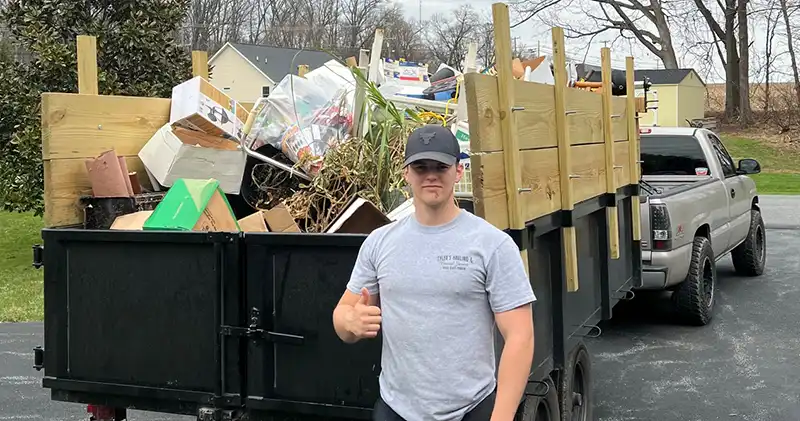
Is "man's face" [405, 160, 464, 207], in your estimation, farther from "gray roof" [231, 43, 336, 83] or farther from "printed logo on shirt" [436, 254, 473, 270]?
"gray roof" [231, 43, 336, 83]

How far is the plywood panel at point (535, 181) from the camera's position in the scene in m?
2.98

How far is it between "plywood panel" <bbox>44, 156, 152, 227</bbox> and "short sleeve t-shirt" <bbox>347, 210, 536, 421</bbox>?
77.0 inches

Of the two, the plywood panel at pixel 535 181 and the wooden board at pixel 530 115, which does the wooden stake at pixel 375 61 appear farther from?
the plywood panel at pixel 535 181

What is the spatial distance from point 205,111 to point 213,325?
1.49 m

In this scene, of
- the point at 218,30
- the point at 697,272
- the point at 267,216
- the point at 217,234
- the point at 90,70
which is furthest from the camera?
the point at 218,30

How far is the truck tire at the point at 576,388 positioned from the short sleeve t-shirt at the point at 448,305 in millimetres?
1708

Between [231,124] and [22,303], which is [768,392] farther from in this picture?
[22,303]

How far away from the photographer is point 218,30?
5541 centimetres

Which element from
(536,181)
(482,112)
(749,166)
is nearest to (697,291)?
(749,166)

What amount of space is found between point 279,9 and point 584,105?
2277 inches

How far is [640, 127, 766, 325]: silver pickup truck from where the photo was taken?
7.36 metres

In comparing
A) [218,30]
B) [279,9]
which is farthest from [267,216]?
[279,9]

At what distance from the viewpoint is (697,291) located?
782 centimetres

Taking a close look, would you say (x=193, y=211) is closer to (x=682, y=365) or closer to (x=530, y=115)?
(x=530, y=115)
